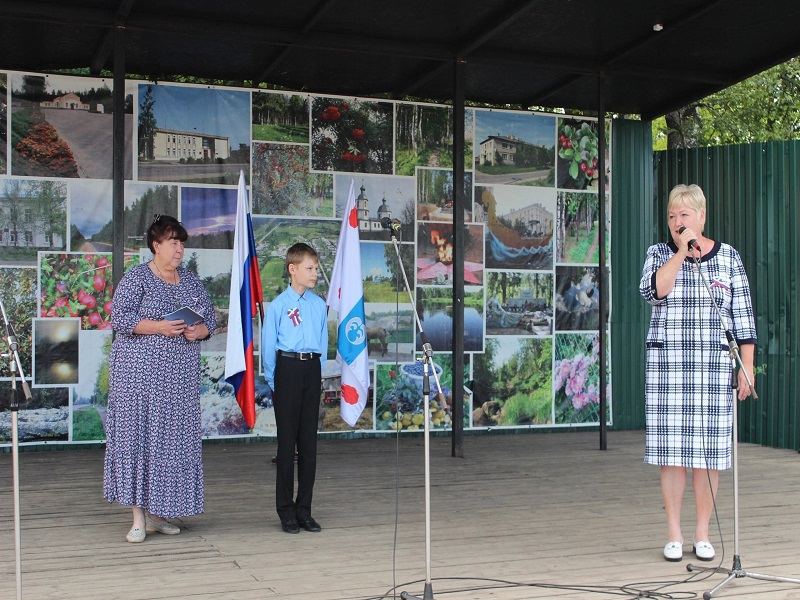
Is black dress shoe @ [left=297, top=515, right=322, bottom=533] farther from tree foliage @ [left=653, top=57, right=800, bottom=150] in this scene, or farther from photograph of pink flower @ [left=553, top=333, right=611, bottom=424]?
tree foliage @ [left=653, top=57, right=800, bottom=150]

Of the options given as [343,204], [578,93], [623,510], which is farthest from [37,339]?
[578,93]

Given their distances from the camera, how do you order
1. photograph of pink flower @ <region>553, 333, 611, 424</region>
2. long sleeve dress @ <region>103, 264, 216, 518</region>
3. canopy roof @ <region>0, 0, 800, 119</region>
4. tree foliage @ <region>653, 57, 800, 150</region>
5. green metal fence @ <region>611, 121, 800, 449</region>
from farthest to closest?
1. tree foliage @ <region>653, 57, 800, 150</region>
2. photograph of pink flower @ <region>553, 333, 611, 424</region>
3. green metal fence @ <region>611, 121, 800, 449</region>
4. canopy roof @ <region>0, 0, 800, 119</region>
5. long sleeve dress @ <region>103, 264, 216, 518</region>

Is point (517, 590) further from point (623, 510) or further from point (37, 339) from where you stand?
point (37, 339)

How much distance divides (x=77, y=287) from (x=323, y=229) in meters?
2.32

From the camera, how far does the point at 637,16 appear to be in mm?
7922

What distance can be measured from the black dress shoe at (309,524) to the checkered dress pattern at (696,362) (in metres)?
1.96

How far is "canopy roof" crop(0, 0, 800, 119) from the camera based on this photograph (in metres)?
7.46

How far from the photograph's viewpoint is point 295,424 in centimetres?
558

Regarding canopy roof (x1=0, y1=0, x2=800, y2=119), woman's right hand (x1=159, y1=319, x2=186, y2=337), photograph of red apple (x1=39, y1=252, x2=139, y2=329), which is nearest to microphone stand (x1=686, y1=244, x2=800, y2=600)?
woman's right hand (x1=159, y1=319, x2=186, y2=337)

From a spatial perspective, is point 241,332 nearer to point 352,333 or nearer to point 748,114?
point 352,333

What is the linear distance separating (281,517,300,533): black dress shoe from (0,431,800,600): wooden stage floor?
7 centimetres

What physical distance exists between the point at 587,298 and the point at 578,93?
2159 mm

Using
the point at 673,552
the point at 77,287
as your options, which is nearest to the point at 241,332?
the point at 673,552

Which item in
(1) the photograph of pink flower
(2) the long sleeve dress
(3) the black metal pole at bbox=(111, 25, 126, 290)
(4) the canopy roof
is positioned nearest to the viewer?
(2) the long sleeve dress
